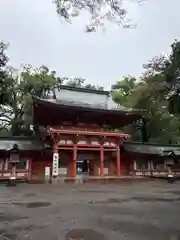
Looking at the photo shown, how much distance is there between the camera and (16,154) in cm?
1992

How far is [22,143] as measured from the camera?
23672 mm

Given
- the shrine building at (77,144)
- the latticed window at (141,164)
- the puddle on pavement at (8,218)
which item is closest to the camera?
the puddle on pavement at (8,218)

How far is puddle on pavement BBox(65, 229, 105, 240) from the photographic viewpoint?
4168mm

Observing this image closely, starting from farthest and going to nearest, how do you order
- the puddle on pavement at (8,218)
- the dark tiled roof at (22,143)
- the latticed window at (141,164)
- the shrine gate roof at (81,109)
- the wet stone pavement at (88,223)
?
the latticed window at (141,164) → the dark tiled roof at (22,143) → the shrine gate roof at (81,109) → the puddle on pavement at (8,218) → the wet stone pavement at (88,223)

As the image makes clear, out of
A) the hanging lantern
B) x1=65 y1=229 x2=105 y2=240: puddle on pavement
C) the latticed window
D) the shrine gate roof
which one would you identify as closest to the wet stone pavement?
x1=65 y1=229 x2=105 y2=240: puddle on pavement

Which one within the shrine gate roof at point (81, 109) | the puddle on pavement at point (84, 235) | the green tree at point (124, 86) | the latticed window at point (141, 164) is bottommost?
the puddle on pavement at point (84, 235)

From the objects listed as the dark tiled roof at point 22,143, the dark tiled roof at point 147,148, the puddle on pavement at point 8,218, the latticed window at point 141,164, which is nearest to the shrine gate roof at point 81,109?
the dark tiled roof at point 22,143

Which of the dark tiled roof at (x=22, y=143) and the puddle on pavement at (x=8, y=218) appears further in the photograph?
the dark tiled roof at (x=22, y=143)

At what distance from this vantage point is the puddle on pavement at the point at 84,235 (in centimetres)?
417

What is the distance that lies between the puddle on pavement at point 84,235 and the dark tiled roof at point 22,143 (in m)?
18.6

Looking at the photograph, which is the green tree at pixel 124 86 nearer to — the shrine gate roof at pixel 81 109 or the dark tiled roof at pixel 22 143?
the shrine gate roof at pixel 81 109

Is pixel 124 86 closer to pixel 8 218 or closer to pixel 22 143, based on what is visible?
pixel 22 143

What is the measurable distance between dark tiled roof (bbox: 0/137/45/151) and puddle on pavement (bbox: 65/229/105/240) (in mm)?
18584

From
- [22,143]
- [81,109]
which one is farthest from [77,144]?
[22,143]
